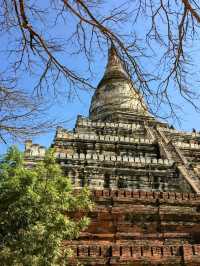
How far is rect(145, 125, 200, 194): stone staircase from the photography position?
1160 centimetres

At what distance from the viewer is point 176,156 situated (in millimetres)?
14727

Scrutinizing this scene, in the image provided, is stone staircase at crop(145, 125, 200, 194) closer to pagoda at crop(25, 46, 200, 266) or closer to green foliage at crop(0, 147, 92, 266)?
pagoda at crop(25, 46, 200, 266)

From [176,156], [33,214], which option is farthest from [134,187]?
[33,214]

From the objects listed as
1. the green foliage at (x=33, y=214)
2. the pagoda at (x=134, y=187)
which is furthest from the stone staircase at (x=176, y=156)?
the green foliage at (x=33, y=214)

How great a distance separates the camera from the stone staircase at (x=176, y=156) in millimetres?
11603

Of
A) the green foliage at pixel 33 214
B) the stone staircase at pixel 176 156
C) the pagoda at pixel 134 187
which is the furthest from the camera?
the stone staircase at pixel 176 156

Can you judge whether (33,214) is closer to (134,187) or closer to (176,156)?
(134,187)

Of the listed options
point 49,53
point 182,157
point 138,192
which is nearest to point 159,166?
point 182,157

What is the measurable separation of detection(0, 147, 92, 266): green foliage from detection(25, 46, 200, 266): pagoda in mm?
525

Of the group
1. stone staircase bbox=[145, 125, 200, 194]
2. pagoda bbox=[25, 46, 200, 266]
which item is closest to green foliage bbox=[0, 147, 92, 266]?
pagoda bbox=[25, 46, 200, 266]

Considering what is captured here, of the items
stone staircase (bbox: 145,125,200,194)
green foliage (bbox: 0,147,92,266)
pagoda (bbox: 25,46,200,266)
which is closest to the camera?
green foliage (bbox: 0,147,92,266)

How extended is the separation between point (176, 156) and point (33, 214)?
8.83 metres

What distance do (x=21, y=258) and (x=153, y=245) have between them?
220 centimetres

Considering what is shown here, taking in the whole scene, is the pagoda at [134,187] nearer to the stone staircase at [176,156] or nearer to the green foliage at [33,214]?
the stone staircase at [176,156]
